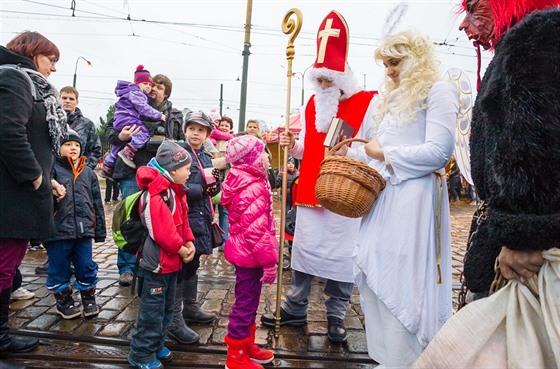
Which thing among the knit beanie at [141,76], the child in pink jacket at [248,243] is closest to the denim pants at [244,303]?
the child in pink jacket at [248,243]

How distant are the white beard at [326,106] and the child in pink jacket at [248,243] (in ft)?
2.27

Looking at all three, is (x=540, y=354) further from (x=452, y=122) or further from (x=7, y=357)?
(x=7, y=357)

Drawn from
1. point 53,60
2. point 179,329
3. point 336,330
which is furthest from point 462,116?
point 53,60

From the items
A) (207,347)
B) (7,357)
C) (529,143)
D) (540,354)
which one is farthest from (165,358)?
(529,143)

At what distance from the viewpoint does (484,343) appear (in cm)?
124

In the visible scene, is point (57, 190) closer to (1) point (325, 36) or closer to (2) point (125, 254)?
(2) point (125, 254)

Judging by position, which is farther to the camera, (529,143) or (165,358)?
(165,358)

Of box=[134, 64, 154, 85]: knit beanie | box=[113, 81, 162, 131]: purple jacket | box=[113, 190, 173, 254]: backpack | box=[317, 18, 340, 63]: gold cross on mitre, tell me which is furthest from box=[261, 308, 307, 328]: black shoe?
box=[134, 64, 154, 85]: knit beanie

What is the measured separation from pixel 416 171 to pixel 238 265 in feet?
4.32

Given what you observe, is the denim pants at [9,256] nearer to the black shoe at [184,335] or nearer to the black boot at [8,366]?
the black boot at [8,366]

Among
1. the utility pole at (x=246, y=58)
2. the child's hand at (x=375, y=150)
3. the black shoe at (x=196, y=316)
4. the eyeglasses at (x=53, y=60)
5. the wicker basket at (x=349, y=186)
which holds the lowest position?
the black shoe at (x=196, y=316)

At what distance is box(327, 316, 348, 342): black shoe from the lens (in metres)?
2.98

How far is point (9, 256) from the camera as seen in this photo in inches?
95.9

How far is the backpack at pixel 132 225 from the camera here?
2600 mm
